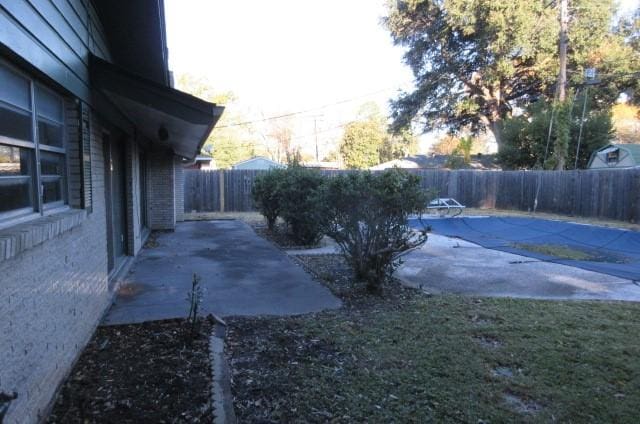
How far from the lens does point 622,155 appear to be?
24.7 metres

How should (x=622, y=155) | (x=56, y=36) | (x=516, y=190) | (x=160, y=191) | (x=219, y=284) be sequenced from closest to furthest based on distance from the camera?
(x=56, y=36), (x=219, y=284), (x=160, y=191), (x=516, y=190), (x=622, y=155)

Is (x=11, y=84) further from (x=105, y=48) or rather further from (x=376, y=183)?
(x=376, y=183)

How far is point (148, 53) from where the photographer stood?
6125 mm

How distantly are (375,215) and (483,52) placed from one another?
83.3 ft

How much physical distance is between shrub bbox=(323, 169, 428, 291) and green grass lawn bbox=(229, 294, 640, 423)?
0.79 m

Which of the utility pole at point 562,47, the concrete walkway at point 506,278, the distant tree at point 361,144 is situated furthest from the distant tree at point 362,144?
the concrete walkway at point 506,278

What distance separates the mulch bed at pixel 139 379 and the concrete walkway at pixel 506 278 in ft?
12.4

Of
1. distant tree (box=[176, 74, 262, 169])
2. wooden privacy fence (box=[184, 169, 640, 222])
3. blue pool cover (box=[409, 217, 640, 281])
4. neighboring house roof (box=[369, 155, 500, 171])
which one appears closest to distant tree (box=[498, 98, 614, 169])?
wooden privacy fence (box=[184, 169, 640, 222])

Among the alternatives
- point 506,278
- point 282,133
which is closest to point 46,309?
point 506,278

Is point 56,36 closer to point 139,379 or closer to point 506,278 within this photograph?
point 139,379

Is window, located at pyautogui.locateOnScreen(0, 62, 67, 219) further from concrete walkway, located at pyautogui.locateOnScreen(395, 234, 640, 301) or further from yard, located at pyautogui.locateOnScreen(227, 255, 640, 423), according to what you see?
concrete walkway, located at pyautogui.locateOnScreen(395, 234, 640, 301)

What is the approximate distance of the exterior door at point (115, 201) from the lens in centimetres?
641

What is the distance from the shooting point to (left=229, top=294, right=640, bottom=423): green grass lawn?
121 inches

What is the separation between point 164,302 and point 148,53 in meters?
3.30
